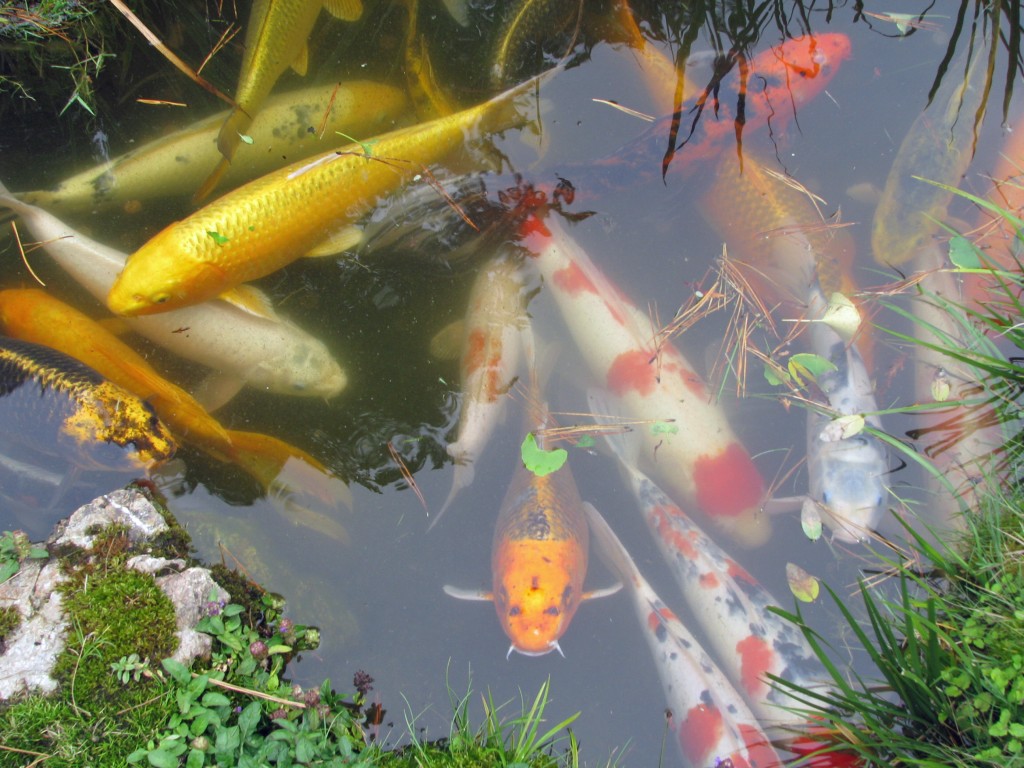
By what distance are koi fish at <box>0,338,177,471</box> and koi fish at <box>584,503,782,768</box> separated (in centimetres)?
248

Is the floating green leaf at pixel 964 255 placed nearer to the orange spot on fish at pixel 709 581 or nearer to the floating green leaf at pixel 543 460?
the orange spot on fish at pixel 709 581

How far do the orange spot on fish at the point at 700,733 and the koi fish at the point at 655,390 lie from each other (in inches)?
40.8

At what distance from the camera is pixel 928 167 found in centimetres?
411

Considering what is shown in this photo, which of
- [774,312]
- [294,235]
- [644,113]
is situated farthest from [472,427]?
[644,113]

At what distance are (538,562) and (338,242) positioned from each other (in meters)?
2.24

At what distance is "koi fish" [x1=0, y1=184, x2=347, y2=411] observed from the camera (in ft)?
12.7

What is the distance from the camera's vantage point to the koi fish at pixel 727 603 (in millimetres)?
3369

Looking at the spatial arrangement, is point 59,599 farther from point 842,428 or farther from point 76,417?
point 842,428

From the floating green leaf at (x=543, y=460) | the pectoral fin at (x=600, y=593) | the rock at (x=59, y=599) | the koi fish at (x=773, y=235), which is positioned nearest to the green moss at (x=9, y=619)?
the rock at (x=59, y=599)

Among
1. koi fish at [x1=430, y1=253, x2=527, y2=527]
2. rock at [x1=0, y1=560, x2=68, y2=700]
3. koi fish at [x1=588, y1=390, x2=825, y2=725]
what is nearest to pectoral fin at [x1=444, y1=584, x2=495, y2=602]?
koi fish at [x1=430, y1=253, x2=527, y2=527]

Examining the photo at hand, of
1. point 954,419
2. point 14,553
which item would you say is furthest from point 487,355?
point 954,419

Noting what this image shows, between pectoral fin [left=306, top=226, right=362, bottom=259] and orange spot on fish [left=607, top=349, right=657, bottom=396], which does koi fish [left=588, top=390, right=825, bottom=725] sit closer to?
orange spot on fish [left=607, top=349, right=657, bottom=396]

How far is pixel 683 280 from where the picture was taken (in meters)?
4.21

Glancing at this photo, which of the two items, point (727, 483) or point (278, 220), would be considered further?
point (727, 483)
